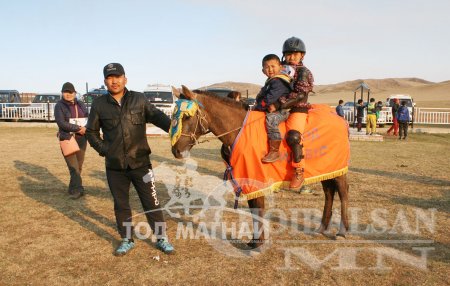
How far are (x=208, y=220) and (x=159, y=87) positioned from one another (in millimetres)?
18827

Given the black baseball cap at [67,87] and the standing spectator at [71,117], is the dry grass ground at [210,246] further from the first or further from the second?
the black baseball cap at [67,87]

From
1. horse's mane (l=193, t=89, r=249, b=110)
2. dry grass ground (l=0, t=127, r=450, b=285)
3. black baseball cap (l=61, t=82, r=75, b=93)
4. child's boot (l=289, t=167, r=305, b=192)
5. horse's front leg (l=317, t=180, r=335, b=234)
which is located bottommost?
dry grass ground (l=0, t=127, r=450, b=285)

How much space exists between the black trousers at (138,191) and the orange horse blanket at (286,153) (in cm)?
116

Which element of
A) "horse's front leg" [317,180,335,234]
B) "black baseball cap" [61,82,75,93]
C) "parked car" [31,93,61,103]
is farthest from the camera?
"parked car" [31,93,61,103]

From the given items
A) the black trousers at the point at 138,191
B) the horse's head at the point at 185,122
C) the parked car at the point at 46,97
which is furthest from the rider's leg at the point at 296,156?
the parked car at the point at 46,97

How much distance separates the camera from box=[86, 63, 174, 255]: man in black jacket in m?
4.86

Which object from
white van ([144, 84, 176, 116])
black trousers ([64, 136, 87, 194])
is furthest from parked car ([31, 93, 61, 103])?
black trousers ([64, 136, 87, 194])

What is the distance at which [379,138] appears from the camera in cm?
1912

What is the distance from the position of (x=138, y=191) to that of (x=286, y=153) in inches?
81.7

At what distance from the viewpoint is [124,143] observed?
16.0 feet

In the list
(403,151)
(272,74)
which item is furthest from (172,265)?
(403,151)

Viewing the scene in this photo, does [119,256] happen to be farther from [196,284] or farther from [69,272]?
[196,284]

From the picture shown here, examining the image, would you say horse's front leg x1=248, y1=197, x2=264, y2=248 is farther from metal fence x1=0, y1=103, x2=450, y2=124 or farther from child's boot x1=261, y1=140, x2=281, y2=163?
metal fence x1=0, y1=103, x2=450, y2=124

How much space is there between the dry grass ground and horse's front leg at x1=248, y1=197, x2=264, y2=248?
228mm
